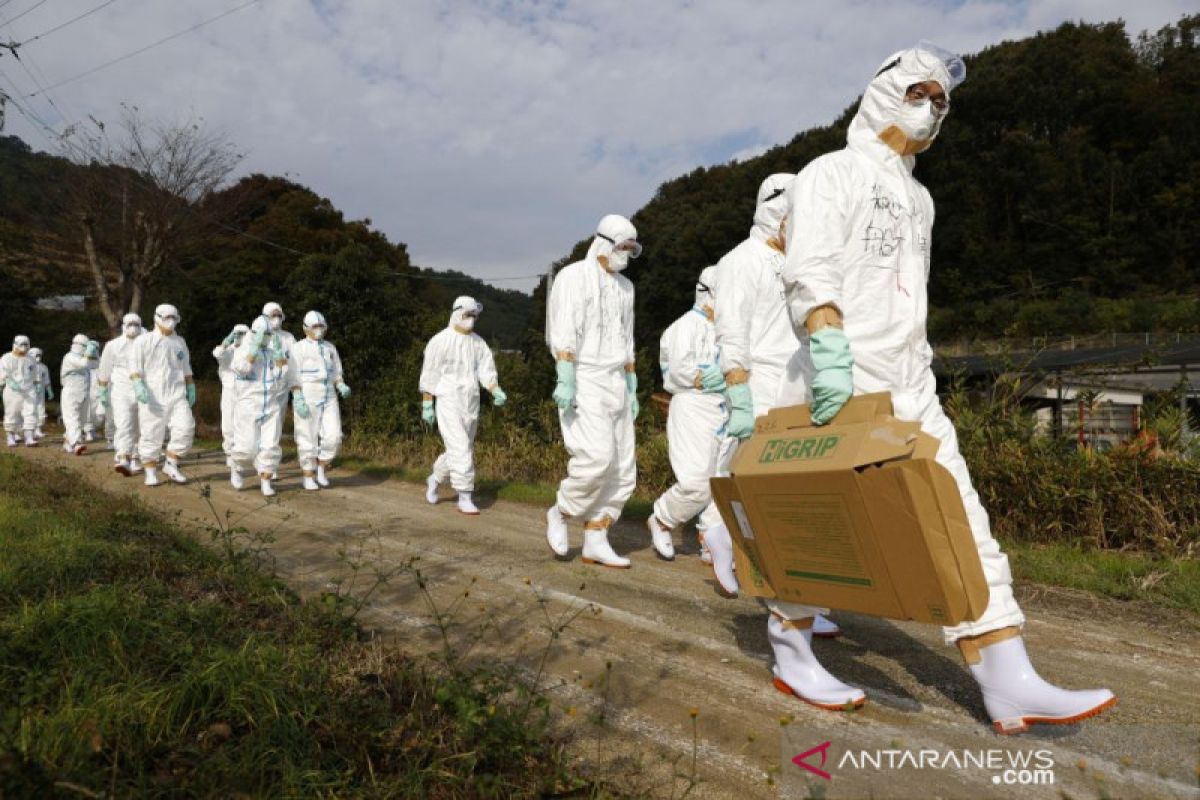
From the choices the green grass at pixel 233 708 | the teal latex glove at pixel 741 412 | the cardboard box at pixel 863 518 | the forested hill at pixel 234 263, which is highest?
the forested hill at pixel 234 263

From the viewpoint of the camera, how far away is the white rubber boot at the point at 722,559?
5117mm

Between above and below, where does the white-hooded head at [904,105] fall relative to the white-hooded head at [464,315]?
above

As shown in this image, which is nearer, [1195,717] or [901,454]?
[901,454]

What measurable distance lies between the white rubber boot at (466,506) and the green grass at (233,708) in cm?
437

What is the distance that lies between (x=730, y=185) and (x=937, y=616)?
142 feet

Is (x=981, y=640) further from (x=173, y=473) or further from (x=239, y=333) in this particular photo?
(x=239, y=333)

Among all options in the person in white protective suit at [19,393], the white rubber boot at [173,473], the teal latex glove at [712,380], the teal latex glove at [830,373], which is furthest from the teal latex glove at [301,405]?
the person in white protective suit at [19,393]

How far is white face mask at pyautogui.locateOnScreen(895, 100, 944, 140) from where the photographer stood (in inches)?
133

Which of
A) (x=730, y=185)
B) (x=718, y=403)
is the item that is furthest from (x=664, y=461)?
(x=730, y=185)

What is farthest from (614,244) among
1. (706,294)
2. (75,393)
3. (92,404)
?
(92,404)

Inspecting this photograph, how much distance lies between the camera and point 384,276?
65.1ft

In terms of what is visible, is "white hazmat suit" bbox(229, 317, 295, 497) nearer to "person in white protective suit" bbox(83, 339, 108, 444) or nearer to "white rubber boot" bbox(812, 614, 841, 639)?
"white rubber boot" bbox(812, 614, 841, 639)

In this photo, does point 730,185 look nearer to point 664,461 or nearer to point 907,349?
point 664,461

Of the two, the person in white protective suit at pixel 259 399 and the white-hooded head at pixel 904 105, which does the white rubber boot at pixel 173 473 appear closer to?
the person in white protective suit at pixel 259 399
